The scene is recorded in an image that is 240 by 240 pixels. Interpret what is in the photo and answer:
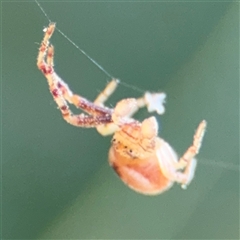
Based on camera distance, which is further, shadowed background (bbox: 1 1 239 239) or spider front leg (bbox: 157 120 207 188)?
shadowed background (bbox: 1 1 239 239)

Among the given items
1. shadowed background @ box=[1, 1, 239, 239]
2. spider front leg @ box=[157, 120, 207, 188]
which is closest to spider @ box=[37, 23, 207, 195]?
spider front leg @ box=[157, 120, 207, 188]

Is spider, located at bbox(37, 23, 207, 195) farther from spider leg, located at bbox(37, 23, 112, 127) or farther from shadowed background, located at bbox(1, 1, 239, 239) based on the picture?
shadowed background, located at bbox(1, 1, 239, 239)

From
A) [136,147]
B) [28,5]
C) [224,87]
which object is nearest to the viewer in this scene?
[136,147]

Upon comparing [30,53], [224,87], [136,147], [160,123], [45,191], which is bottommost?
[136,147]

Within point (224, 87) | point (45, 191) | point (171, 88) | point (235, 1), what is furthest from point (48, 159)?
point (235, 1)

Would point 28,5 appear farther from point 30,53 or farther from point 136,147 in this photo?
point 136,147

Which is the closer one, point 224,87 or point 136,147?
point 136,147

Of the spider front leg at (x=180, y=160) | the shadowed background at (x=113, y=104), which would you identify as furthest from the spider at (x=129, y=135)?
the shadowed background at (x=113, y=104)
